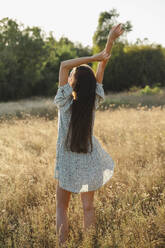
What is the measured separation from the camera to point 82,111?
1.96 metres

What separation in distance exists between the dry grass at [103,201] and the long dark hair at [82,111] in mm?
865

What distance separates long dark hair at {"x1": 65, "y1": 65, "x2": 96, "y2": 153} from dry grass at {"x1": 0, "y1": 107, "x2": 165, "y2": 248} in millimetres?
865

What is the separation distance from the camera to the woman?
1922 mm

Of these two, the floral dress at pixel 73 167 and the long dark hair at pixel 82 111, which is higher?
the long dark hair at pixel 82 111

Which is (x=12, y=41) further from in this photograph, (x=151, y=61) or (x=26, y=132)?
(x=26, y=132)

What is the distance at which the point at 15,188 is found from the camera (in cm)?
328

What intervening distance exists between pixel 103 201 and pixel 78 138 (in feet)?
4.44

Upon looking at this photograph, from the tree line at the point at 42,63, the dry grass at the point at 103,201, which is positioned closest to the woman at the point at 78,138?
the dry grass at the point at 103,201

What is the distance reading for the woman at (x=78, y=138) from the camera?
1.92 m

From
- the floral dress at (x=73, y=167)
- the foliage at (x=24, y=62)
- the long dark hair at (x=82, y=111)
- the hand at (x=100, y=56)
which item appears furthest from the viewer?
the foliage at (x=24, y=62)

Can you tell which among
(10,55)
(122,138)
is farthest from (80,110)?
(10,55)

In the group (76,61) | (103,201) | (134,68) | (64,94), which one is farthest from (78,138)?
(134,68)

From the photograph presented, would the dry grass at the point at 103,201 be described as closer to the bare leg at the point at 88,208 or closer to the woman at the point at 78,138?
the bare leg at the point at 88,208

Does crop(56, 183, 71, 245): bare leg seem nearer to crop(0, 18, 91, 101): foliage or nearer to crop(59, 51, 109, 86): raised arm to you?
crop(59, 51, 109, 86): raised arm
